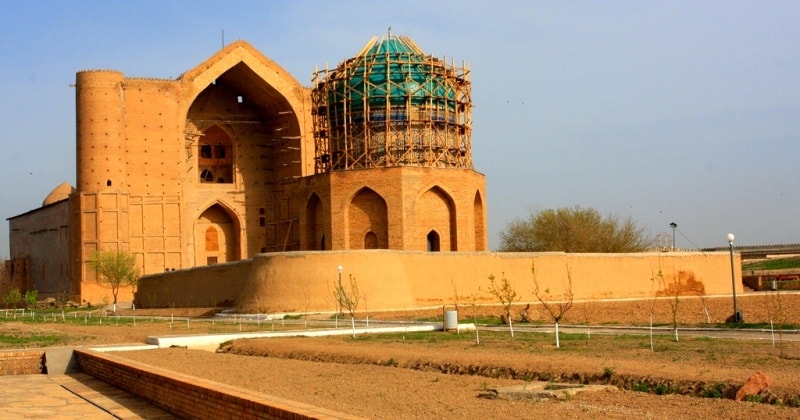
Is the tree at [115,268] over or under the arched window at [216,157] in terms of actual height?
under

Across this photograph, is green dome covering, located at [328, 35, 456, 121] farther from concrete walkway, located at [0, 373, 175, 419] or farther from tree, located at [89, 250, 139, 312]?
concrete walkway, located at [0, 373, 175, 419]

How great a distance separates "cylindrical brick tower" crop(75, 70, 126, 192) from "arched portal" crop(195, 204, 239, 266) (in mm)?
6074

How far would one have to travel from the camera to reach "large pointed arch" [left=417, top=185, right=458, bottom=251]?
1533 inches

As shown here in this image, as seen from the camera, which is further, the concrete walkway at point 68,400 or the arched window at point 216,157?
the arched window at point 216,157

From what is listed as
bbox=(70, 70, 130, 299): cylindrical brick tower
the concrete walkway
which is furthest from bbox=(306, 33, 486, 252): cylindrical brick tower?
the concrete walkway

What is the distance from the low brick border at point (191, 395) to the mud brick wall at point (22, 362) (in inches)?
40.5

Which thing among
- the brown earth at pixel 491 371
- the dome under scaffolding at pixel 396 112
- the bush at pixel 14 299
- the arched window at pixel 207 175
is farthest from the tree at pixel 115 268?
the brown earth at pixel 491 371

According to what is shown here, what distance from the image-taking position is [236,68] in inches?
1790

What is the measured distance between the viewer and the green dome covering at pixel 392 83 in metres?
39.8

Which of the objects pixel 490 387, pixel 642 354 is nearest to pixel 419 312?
pixel 642 354

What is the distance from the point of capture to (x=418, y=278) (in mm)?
31219

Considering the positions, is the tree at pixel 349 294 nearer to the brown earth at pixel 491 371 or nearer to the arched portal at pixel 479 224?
the brown earth at pixel 491 371

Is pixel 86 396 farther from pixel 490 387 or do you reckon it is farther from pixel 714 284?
pixel 714 284

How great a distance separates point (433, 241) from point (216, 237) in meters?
12.8
